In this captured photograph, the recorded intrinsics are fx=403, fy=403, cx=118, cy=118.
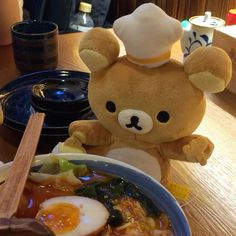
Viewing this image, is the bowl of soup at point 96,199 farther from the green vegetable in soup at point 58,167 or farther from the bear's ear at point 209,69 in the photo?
the bear's ear at point 209,69

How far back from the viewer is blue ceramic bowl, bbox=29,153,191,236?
0.58 m

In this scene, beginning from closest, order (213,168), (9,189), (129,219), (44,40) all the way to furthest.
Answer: (9,189) < (129,219) < (213,168) < (44,40)

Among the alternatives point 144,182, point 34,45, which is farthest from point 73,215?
point 34,45

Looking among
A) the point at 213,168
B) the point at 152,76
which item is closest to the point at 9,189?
the point at 152,76

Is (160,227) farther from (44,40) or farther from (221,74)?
(44,40)

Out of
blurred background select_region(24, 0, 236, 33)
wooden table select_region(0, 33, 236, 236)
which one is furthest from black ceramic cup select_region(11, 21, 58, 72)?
blurred background select_region(24, 0, 236, 33)

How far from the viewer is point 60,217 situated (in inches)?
23.7

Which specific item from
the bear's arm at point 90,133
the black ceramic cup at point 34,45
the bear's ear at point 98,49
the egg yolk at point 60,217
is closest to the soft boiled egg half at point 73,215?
the egg yolk at point 60,217

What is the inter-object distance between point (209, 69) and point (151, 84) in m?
0.09

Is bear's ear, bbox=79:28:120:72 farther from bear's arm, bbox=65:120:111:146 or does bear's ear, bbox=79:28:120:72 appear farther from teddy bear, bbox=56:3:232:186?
bear's arm, bbox=65:120:111:146

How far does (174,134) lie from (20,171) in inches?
9.4

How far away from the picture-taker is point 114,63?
2.11 feet

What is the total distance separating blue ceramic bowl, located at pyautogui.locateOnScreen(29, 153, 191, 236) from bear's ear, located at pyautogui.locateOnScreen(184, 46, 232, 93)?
0.17 m

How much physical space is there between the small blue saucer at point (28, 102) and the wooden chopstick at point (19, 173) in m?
0.21
